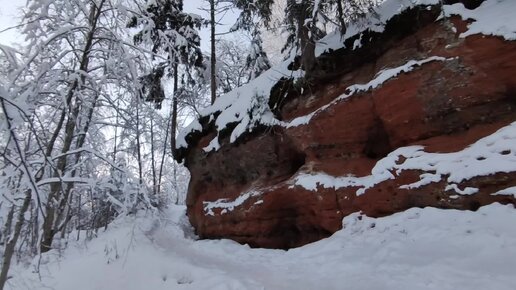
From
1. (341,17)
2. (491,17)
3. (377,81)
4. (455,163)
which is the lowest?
(455,163)

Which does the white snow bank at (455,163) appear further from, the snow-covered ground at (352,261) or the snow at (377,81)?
the snow at (377,81)

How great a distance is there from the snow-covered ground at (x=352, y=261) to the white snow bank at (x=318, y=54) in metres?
2.82

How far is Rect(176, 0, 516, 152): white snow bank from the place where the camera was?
18.7 ft

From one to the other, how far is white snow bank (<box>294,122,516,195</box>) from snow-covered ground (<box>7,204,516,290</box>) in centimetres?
51

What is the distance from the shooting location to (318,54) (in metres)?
8.43

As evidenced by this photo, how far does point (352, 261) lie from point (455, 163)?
7.09 ft

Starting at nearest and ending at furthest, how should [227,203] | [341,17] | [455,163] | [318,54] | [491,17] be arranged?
[455,163]
[491,17]
[341,17]
[318,54]
[227,203]

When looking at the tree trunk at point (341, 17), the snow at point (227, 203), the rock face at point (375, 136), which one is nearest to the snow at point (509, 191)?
the rock face at point (375, 136)

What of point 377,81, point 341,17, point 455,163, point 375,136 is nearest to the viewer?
point 455,163

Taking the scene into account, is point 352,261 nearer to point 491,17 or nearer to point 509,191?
point 509,191

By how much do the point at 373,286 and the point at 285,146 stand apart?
5006mm

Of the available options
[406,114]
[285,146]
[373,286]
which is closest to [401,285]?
[373,286]

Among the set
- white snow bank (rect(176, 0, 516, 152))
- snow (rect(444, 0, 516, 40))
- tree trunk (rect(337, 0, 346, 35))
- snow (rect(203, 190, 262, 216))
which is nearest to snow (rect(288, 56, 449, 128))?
white snow bank (rect(176, 0, 516, 152))

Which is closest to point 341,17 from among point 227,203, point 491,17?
point 491,17
